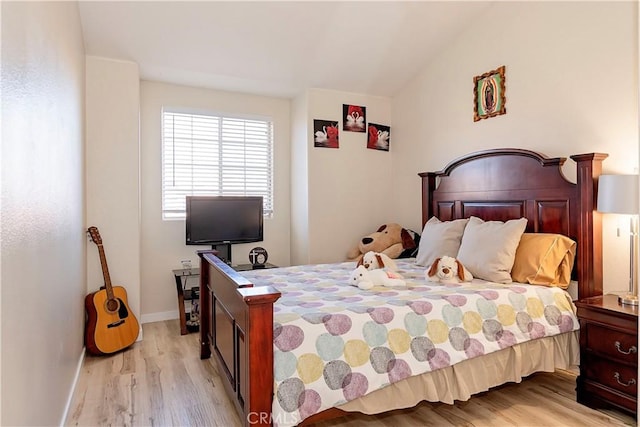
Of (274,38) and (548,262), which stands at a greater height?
(274,38)

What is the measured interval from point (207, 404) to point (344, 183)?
2.71m

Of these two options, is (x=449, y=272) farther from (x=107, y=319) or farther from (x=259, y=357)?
(x=107, y=319)

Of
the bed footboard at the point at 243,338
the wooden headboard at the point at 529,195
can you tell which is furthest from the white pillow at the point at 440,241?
the bed footboard at the point at 243,338

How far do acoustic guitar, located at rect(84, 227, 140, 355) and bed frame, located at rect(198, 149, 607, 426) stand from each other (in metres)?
0.72

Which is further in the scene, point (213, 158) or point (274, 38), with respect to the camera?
point (213, 158)

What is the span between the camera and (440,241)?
10.3ft

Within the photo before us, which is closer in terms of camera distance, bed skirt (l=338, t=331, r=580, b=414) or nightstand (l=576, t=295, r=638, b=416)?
bed skirt (l=338, t=331, r=580, b=414)

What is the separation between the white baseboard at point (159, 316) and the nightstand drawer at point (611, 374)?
139 inches

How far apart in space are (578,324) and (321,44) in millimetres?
2986

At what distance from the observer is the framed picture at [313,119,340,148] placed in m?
4.21

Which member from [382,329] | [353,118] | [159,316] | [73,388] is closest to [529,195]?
[382,329]

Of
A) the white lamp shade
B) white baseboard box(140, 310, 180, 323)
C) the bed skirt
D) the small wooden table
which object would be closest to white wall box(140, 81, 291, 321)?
white baseboard box(140, 310, 180, 323)

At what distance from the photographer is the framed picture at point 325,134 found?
13.8ft

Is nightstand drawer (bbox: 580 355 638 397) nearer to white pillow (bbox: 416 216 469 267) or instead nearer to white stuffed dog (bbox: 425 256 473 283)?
white stuffed dog (bbox: 425 256 473 283)
